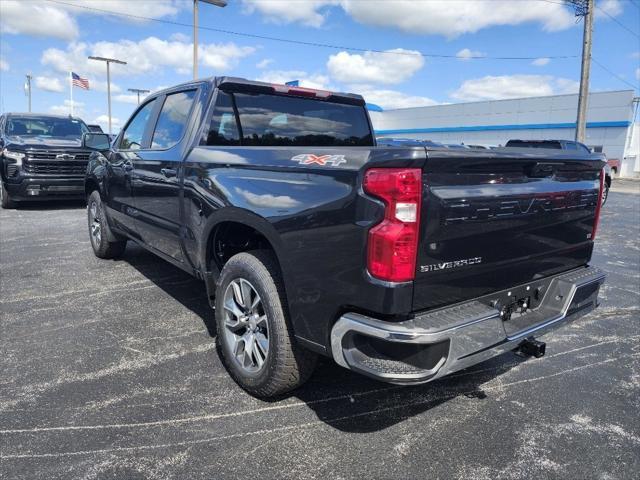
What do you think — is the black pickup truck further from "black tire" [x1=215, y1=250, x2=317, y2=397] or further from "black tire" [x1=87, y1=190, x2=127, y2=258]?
"black tire" [x1=87, y1=190, x2=127, y2=258]

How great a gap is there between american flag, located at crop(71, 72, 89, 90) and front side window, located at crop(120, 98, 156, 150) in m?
24.5

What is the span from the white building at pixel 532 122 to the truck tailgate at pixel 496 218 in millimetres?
36316

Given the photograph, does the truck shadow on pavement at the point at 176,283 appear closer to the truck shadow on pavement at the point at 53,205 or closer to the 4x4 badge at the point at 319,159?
the 4x4 badge at the point at 319,159

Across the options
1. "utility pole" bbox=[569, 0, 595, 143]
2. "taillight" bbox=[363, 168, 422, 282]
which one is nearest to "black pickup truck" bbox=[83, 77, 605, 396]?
"taillight" bbox=[363, 168, 422, 282]

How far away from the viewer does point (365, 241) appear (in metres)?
2.20

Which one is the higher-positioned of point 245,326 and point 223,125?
point 223,125

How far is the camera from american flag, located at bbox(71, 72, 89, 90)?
1022 inches

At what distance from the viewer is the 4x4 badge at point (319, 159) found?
2.33 meters

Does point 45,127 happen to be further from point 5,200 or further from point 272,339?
point 272,339

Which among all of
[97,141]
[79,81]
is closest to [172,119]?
[97,141]

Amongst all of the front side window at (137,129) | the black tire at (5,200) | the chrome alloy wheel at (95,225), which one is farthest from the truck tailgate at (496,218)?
the black tire at (5,200)

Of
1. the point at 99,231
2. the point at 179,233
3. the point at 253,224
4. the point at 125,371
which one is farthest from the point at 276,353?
the point at 99,231

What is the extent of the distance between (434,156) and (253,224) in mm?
1153

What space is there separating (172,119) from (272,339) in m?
2.34
